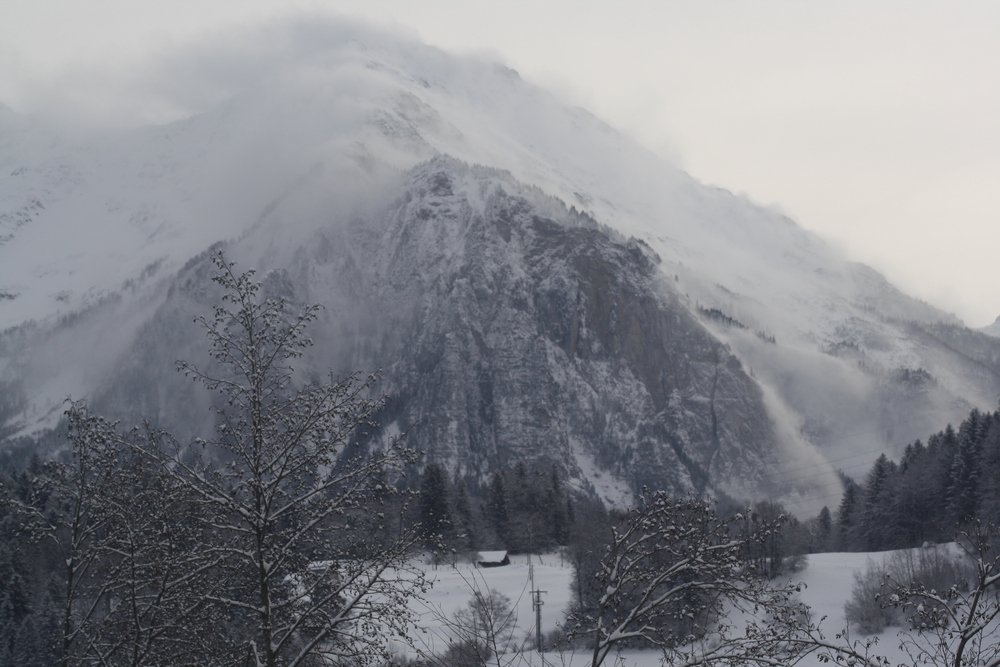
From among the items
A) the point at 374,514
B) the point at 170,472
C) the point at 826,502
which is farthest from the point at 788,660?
the point at 826,502

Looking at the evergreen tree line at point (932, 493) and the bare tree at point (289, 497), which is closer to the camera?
the bare tree at point (289, 497)

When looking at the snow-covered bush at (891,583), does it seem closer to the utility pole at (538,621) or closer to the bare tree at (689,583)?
the utility pole at (538,621)

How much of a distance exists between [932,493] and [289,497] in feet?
241

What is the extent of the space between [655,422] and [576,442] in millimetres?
19415

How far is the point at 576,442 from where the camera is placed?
193 meters

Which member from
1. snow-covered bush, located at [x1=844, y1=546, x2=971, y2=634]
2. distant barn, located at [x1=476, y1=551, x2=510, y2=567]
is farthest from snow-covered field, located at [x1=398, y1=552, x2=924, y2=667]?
distant barn, located at [x1=476, y1=551, x2=510, y2=567]

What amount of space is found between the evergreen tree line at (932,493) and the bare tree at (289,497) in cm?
5570

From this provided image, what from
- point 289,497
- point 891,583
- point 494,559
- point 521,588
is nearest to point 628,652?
point 891,583

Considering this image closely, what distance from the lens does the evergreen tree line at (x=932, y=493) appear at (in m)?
64.2

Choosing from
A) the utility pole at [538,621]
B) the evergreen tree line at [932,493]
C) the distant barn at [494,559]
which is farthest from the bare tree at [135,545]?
the distant barn at [494,559]

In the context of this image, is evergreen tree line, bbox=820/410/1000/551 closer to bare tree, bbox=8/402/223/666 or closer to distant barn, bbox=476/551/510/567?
distant barn, bbox=476/551/510/567

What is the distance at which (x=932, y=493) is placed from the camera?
72.1m

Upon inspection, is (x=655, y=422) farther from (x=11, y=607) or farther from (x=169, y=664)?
(x=169, y=664)

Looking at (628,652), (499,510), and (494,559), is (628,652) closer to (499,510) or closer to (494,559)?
(494,559)
